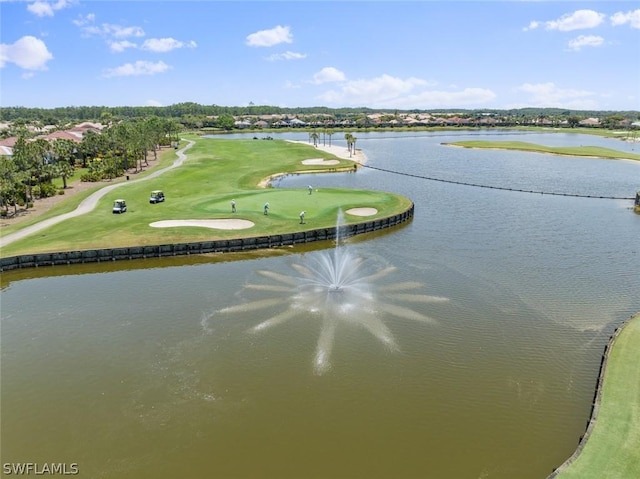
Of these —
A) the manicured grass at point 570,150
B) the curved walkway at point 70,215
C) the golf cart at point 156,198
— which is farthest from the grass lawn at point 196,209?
the manicured grass at point 570,150

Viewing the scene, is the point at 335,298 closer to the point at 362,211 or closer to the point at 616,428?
the point at 616,428

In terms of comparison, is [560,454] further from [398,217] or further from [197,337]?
[398,217]

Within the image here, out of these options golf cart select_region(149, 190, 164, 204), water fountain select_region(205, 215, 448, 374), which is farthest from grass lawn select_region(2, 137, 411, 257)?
water fountain select_region(205, 215, 448, 374)

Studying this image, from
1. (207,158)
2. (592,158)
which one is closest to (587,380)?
(207,158)

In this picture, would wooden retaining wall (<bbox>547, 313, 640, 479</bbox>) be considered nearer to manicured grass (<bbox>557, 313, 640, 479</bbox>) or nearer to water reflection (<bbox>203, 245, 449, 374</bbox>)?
manicured grass (<bbox>557, 313, 640, 479</bbox>)

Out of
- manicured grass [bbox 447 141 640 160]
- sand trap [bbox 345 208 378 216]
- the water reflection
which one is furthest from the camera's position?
manicured grass [bbox 447 141 640 160]

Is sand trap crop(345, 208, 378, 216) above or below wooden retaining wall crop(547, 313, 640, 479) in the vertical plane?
above
